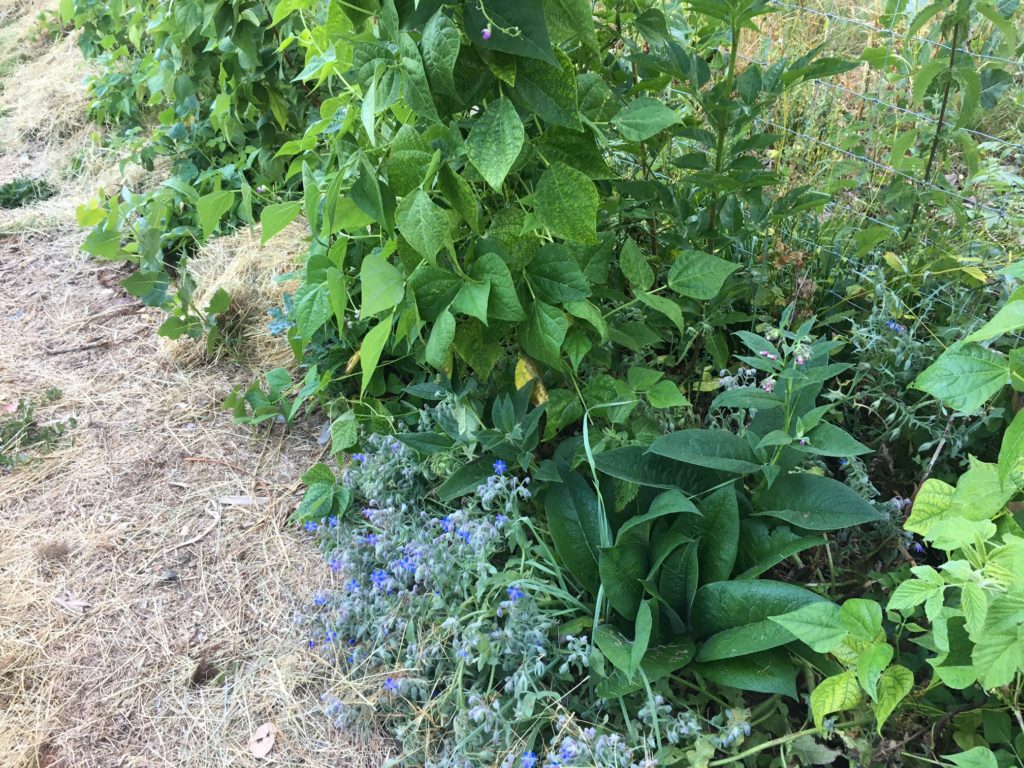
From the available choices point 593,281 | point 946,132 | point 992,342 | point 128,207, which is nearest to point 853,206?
point 946,132

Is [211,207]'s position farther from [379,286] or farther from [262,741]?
[262,741]

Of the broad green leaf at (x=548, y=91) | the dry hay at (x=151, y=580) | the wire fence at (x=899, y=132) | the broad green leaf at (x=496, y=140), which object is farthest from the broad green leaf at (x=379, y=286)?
the wire fence at (x=899, y=132)

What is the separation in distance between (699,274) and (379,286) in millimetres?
699

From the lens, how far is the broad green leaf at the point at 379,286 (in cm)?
152

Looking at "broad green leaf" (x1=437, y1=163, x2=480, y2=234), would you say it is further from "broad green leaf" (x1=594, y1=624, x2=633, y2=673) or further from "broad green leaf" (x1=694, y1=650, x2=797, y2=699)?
"broad green leaf" (x1=694, y1=650, x2=797, y2=699)

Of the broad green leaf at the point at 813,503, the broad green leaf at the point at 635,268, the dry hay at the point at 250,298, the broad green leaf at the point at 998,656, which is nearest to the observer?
the broad green leaf at the point at 998,656

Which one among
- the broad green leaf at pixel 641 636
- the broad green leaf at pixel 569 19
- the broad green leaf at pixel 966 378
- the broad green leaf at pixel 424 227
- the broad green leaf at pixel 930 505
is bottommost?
the broad green leaf at pixel 641 636

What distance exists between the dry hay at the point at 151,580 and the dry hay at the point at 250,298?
3.5 inches

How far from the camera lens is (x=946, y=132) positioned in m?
1.82

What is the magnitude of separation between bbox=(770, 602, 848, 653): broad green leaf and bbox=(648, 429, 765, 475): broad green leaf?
327 mm

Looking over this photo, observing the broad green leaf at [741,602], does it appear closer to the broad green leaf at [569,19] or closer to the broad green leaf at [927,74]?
the broad green leaf at [569,19]

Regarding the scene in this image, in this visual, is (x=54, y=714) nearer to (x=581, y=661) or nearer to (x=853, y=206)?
(x=581, y=661)

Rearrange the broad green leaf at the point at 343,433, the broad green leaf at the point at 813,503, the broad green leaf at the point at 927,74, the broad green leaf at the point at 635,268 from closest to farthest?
the broad green leaf at the point at 813,503
the broad green leaf at the point at 635,268
the broad green leaf at the point at 927,74
the broad green leaf at the point at 343,433

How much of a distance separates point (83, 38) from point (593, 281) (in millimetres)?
4450
